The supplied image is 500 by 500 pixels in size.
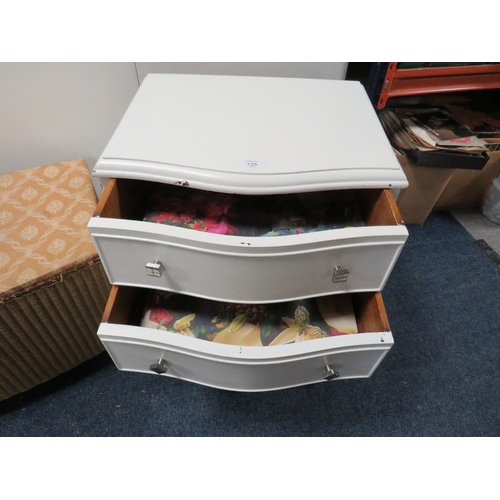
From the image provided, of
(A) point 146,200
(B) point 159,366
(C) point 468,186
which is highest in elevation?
(A) point 146,200

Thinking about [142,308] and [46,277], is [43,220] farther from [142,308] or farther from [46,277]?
[142,308]

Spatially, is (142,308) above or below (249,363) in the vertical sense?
below

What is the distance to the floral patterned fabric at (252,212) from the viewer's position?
684mm

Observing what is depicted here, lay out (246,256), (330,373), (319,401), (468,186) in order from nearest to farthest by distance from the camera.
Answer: (246,256) < (330,373) < (319,401) < (468,186)

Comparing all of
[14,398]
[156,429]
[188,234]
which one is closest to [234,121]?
[188,234]

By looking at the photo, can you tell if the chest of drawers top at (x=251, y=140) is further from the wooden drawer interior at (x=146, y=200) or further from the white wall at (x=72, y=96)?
the white wall at (x=72, y=96)

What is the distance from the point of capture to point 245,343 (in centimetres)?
73

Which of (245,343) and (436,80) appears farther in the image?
(436,80)

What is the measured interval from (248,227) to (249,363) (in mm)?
256

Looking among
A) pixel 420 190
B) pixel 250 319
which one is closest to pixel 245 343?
pixel 250 319

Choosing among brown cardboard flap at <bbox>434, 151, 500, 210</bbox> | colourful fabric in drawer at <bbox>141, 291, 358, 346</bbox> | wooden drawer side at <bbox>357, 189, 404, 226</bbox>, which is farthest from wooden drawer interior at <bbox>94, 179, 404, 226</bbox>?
brown cardboard flap at <bbox>434, 151, 500, 210</bbox>

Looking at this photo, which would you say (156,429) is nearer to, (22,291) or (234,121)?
(22,291)

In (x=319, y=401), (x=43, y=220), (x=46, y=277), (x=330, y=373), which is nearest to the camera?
(x=330, y=373)

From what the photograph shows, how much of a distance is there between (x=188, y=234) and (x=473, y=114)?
120cm
